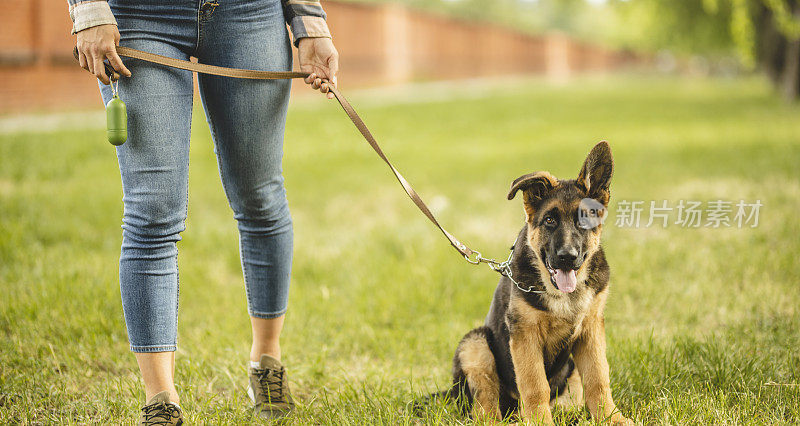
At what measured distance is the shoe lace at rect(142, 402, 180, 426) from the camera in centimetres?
233

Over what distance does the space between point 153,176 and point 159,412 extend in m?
0.80

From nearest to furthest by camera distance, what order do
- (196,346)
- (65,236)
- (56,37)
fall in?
(196,346)
(65,236)
(56,37)

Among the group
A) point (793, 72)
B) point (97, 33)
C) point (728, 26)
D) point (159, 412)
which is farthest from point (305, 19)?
point (728, 26)

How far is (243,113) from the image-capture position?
97.7 inches

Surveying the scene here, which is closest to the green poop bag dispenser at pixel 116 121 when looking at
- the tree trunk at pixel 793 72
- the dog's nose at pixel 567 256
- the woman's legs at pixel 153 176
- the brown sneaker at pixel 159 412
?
the woman's legs at pixel 153 176

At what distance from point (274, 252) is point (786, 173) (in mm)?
6395

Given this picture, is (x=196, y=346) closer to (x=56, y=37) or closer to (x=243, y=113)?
(x=243, y=113)

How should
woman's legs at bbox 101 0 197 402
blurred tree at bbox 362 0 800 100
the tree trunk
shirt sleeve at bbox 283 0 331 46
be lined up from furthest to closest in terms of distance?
the tree trunk
blurred tree at bbox 362 0 800 100
shirt sleeve at bbox 283 0 331 46
woman's legs at bbox 101 0 197 402

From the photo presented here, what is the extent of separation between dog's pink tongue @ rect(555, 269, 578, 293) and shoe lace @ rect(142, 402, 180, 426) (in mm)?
1397

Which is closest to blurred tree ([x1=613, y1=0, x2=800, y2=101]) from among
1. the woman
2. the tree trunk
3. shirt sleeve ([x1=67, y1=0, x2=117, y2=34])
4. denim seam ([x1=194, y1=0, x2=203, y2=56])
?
the tree trunk

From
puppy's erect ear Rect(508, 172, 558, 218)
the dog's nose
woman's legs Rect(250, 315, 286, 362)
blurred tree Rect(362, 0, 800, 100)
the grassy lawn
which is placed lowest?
the grassy lawn

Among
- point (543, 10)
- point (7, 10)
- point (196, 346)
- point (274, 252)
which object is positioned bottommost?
A: point (196, 346)

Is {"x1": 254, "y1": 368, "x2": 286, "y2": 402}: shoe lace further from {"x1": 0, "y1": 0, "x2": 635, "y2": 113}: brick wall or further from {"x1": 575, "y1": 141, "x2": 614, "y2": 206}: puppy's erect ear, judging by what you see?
{"x1": 0, "y1": 0, "x2": 635, "y2": 113}: brick wall

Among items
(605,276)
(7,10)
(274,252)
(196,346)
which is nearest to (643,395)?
(605,276)
